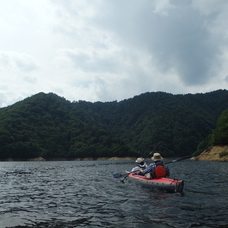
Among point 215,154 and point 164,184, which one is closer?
point 164,184

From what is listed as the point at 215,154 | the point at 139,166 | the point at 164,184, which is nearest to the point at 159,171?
the point at 164,184

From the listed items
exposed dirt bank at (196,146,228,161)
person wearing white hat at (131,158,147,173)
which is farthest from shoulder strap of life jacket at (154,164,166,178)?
exposed dirt bank at (196,146,228,161)

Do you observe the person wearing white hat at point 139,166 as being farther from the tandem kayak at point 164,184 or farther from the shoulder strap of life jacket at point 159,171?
the shoulder strap of life jacket at point 159,171

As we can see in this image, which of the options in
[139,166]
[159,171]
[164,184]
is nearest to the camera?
[164,184]

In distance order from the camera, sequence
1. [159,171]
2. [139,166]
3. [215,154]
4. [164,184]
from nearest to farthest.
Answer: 1. [164,184]
2. [159,171]
3. [139,166]
4. [215,154]

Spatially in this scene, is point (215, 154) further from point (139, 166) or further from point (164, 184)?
point (164, 184)

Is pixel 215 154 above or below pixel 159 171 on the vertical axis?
above

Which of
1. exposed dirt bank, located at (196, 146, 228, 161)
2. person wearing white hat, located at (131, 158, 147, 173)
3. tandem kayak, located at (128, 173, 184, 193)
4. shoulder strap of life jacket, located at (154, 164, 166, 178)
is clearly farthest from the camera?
exposed dirt bank, located at (196, 146, 228, 161)

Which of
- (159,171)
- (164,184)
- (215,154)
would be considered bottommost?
(164,184)

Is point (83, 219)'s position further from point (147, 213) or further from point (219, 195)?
point (219, 195)

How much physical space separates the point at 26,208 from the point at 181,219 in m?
8.21

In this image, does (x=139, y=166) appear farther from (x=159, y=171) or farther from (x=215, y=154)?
(x=215, y=154)

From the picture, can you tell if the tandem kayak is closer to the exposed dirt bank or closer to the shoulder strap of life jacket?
the shoulder strap of life jacket

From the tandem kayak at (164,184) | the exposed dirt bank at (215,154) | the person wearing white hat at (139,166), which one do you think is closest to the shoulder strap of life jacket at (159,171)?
the tandem kayak at (164,184)
